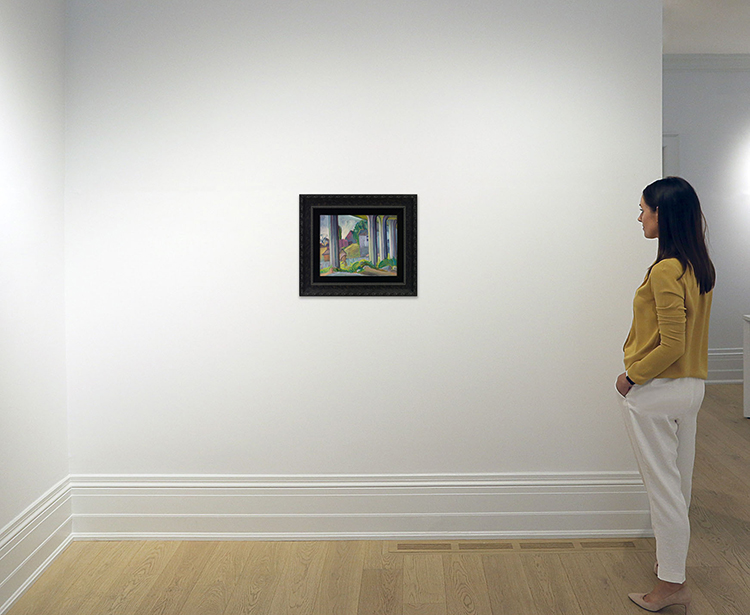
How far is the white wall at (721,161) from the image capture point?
5.98 m

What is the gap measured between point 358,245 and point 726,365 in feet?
16.2

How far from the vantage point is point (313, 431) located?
9.63 feet

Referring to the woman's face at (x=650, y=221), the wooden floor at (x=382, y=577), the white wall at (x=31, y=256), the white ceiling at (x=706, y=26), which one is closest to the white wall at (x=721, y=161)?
the white ceiling at (x=706, y=26)

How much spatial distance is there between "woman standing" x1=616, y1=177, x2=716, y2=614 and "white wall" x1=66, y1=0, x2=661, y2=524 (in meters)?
0.60

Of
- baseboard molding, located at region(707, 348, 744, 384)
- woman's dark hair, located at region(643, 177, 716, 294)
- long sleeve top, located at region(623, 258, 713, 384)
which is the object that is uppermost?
woman's dark hair, located at region(643, 177, 716, 294)

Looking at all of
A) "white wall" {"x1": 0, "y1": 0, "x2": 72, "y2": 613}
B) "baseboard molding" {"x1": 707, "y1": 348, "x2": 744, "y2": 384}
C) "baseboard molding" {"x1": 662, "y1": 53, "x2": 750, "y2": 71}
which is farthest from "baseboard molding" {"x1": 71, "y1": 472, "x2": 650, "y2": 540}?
"baseboard molding" {"x1": 662, "y1": 53, "x2": 750, "y2": 71}

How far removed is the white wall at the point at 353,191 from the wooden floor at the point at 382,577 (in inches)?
14.8

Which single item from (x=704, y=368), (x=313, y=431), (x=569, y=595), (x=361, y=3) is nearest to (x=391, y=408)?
(x=313, y=431)

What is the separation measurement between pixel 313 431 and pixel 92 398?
1.08m

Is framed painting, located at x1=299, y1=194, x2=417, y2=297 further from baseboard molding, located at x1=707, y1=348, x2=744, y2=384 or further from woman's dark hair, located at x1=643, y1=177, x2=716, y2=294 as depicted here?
baseboard molding, located at x1=707, y1=348, x2=744, y2=384

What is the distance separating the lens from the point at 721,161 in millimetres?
6062

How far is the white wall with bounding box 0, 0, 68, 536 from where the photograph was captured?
2416 mm

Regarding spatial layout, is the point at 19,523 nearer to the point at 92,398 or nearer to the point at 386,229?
the point at 92,398

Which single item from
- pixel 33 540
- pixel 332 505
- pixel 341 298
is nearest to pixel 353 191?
pixel 341 298
